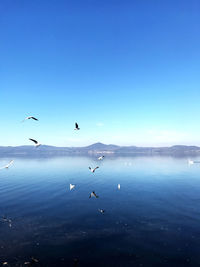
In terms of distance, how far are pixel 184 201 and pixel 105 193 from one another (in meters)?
32.8

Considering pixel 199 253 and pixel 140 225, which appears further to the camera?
pixel 140 225

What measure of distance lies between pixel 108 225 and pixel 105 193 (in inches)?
1320

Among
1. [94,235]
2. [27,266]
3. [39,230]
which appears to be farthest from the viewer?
[39,230]

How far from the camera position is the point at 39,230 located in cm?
4100

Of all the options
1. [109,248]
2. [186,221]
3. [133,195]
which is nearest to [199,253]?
[186,221]

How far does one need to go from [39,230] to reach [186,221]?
38813 millimetres

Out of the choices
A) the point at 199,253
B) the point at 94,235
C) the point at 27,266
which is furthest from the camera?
the point at 94,235

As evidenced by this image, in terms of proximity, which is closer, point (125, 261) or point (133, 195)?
point (125, 261)

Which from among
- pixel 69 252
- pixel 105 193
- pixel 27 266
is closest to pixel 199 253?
pixel 69 252

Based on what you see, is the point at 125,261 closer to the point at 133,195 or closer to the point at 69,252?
the point at 69,252

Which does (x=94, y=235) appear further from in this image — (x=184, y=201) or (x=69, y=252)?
(x=184, y=201)

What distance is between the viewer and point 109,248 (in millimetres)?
33281

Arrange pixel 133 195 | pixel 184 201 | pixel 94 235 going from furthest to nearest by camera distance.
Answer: pixel 133 195, pixel 184 201, pixel 94 235

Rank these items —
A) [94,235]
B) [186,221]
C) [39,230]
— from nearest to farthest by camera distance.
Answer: [94,235] → [39,230] → [186,221]
